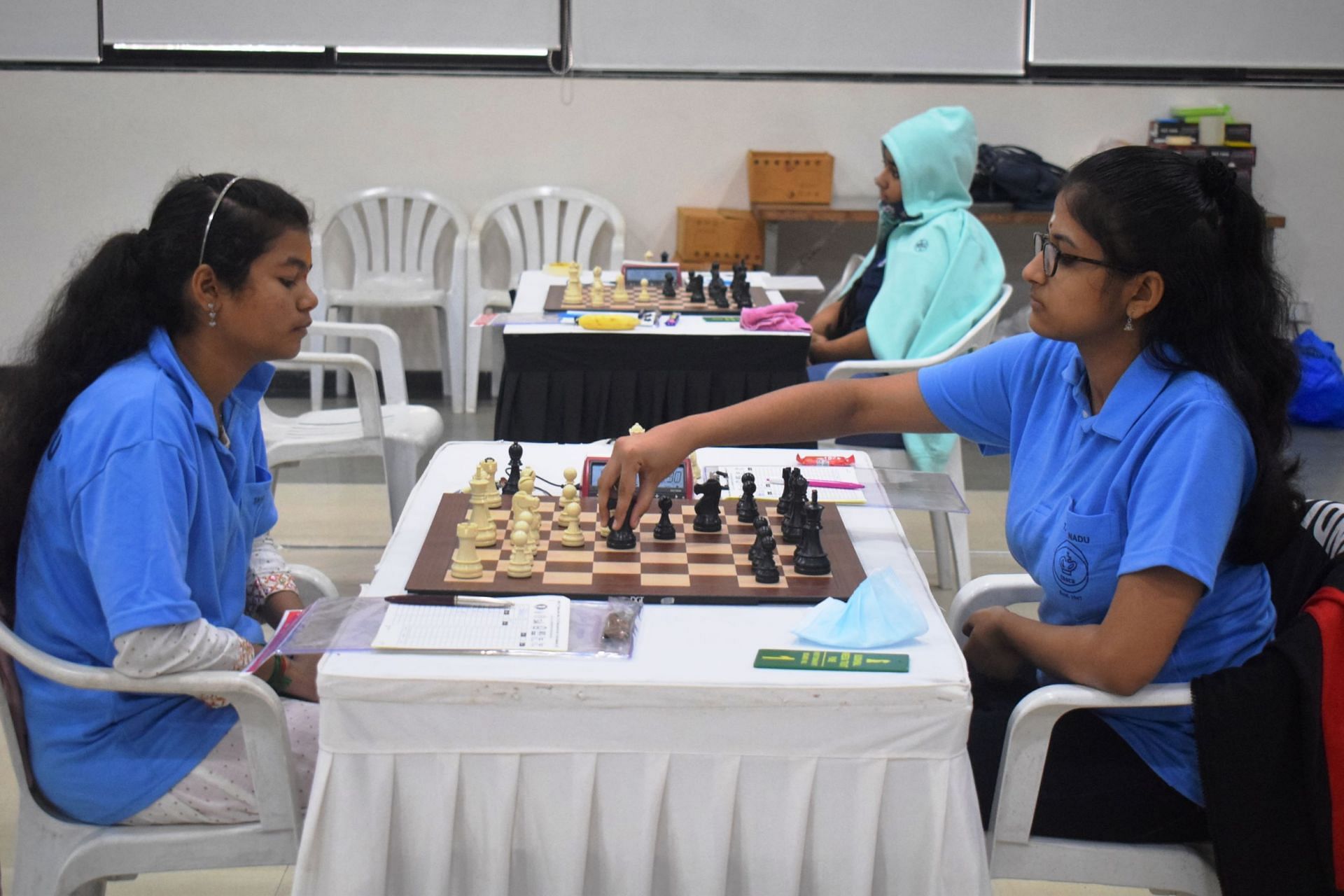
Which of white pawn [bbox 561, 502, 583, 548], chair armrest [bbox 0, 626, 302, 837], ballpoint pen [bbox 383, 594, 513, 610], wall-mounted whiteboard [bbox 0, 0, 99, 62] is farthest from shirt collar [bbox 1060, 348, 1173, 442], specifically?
wall-mounted whiteboard [bbox 0, 0, 99, 62]

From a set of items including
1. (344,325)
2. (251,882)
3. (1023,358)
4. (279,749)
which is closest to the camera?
(279,749)

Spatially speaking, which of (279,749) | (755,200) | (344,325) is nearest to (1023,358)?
(279,749)

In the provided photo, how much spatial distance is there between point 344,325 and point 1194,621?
3057mm

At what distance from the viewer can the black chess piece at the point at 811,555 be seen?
6.02 ft

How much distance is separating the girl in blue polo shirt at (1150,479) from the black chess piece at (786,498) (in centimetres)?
23

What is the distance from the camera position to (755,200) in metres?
6.23

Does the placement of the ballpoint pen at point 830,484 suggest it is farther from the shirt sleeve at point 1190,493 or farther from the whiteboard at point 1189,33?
the whiteboard at point 1189,33

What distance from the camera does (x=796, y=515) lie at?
1990 millimetres

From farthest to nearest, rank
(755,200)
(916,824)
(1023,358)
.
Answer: (755,200) → (1023,358) → (916,824)

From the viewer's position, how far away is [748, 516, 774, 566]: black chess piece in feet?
6.15

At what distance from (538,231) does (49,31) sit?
2.48 meters

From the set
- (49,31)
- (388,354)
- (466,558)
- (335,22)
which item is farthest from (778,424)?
(49,31)

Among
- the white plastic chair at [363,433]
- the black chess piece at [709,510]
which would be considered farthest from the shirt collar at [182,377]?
the white plastic chair at [363,433]

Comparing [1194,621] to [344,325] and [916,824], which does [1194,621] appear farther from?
[344,325]
